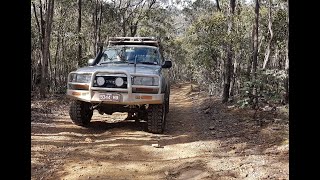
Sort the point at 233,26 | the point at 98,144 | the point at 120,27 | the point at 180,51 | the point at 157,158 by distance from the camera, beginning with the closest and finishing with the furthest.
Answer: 1. the point at 157,158
2. the point at 98,144
3. the point at 233,26
4. the point at 120,27
5. the point at 180,51

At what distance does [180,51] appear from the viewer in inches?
1982

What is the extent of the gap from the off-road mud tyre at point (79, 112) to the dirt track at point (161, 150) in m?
0.21

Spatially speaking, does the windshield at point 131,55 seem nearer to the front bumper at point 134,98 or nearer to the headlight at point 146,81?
the headlight at point 146,81

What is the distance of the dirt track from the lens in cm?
471

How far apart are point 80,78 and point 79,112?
78cm

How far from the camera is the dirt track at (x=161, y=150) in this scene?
471 cm

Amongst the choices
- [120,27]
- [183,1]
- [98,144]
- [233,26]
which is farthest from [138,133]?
[183,1]

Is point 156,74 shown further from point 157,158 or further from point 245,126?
point 245,126

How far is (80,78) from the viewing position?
737 cm

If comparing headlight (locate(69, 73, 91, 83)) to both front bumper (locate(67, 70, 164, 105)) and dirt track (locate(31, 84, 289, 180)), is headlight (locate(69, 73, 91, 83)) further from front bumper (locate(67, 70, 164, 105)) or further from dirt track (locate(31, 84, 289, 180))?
dirt track (locate(31, 84, 289, 180))

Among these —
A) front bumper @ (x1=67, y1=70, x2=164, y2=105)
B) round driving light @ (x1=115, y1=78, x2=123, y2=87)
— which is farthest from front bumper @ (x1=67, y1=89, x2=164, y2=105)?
round driving light @ (x1=115, y1=78, x2=123, y2=87)

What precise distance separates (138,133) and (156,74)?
1257 mm

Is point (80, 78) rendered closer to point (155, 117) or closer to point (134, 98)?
point (134, 98)
